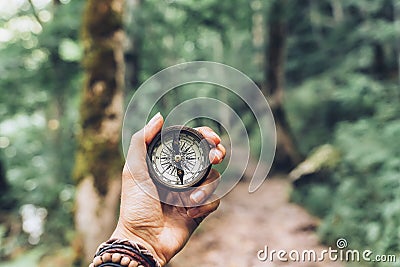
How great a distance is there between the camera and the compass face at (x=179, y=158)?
1.28m

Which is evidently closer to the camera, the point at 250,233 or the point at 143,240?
the point at 143,240

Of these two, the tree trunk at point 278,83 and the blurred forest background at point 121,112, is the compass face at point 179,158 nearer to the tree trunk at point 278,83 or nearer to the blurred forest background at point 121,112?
the blurred forest background at point 121,112

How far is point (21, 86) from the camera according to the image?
18.8 ft

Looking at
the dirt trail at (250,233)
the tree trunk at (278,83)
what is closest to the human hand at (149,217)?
the dirt trail at (250,233)

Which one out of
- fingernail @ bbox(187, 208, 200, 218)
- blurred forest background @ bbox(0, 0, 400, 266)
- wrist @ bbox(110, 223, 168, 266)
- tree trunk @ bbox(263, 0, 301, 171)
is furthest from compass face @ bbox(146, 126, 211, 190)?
tree trunk @ bbox(263, 0, 301, 171)

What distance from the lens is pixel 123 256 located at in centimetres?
126

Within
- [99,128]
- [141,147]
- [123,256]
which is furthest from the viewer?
[99,128]

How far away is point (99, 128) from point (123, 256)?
8.90ft

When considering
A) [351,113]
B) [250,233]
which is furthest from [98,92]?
[351,113]

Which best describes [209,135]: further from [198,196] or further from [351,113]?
[351,113]

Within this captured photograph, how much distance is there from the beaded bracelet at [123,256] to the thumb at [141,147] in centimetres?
24

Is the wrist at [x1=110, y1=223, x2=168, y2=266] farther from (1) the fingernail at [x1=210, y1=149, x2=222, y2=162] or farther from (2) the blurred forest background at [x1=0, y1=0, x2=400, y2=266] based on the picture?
(2) the blurred forest background at [x1=0, y1=0, x2=400, y2=266]

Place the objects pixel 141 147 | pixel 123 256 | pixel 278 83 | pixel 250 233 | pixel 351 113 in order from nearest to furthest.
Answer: pixel 123 256
pixel 141 147
pixel 250 233
pixel 351 113
pixel 278 83

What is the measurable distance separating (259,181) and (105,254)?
2.02 feet
